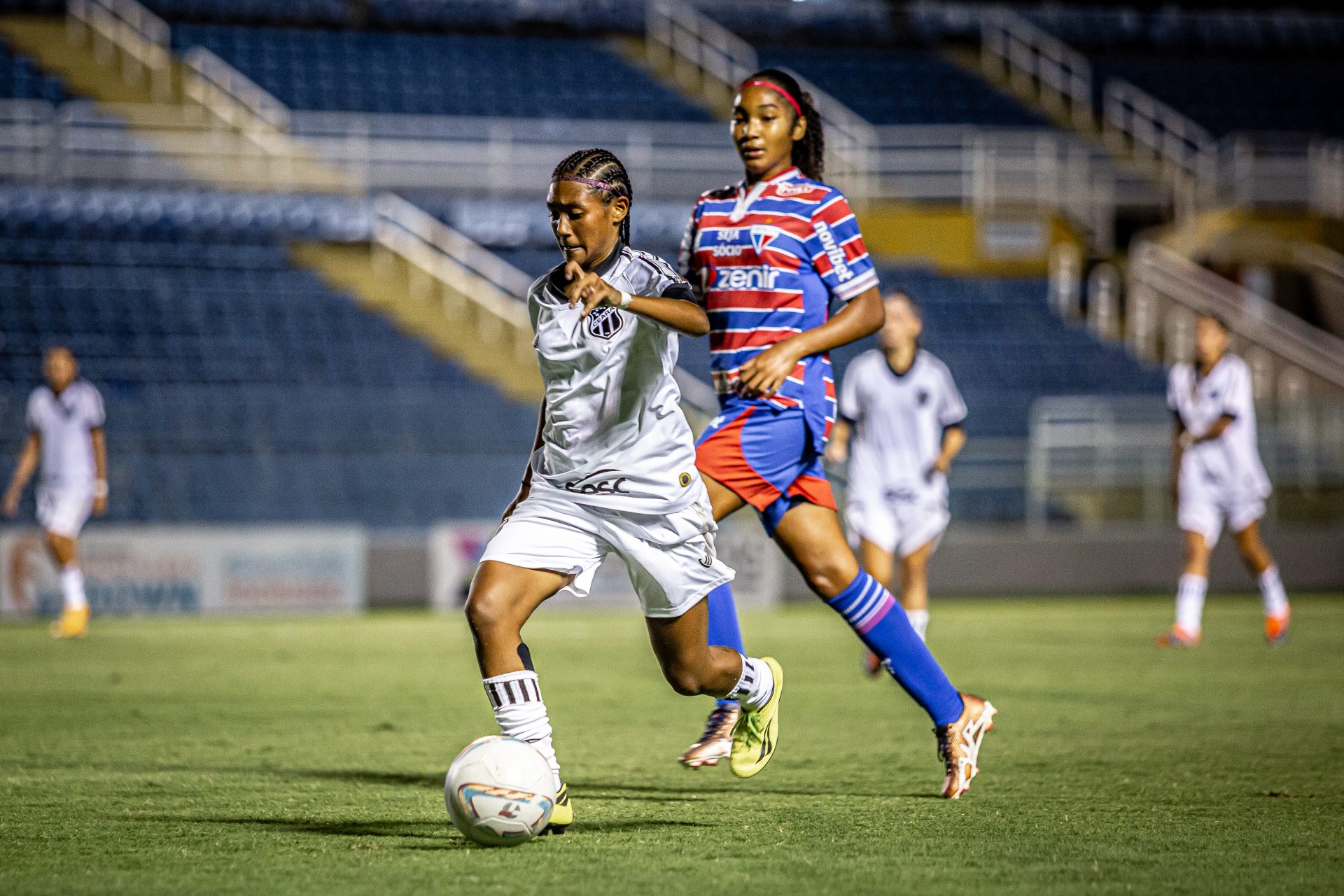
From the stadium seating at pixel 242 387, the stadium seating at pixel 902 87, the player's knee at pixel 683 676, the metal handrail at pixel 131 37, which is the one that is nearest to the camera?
the player's knee at pixel 683 676

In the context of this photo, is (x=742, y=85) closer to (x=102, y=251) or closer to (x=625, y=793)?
(x=625, y=793)

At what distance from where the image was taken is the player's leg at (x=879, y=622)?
5473 millimetres

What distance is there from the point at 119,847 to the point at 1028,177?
21123 mm

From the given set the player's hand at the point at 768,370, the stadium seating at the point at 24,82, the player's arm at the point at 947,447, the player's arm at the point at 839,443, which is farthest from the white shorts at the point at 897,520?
the stadium seating at the point at 24,82

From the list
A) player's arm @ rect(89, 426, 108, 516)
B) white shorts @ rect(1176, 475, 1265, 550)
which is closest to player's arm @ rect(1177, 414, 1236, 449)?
white shorts @ rect(1176, 475, 1265, 550)

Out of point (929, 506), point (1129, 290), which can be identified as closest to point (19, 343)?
point (929, 506)

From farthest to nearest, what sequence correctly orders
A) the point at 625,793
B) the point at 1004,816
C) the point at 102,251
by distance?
1. the point at 102,251
2. the point at 625,793
3. the point at 1004,816

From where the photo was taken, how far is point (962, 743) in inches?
217

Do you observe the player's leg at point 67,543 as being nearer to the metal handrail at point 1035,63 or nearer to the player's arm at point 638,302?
the player's arm at point 638,302

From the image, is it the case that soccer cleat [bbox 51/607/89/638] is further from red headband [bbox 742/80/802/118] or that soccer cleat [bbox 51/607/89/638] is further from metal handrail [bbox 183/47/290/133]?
metal handrail [bbox 183/47/290/133]

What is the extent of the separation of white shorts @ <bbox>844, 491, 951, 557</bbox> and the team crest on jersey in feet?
15.9

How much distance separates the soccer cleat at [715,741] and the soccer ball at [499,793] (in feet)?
3.72

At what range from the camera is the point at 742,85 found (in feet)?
18.6

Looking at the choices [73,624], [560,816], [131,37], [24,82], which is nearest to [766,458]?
[560,816]
